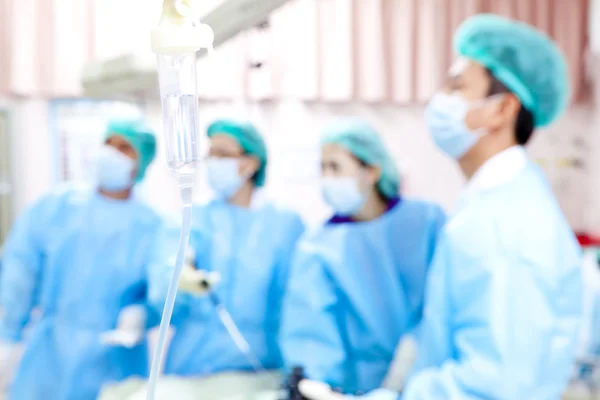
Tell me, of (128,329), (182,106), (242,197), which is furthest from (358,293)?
(182,106)

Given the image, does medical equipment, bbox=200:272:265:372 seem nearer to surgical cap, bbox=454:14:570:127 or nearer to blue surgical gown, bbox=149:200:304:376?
blue surgical gown, bbox=149:200:304:376

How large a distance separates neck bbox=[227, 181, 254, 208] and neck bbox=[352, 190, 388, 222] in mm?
352

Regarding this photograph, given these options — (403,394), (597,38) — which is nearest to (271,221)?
(403,394)

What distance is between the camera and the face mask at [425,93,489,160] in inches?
46.2

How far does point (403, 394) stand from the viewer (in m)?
1.08

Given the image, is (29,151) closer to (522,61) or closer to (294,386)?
(294,386)

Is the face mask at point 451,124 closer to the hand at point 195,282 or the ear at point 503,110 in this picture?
the ear at point 503,110

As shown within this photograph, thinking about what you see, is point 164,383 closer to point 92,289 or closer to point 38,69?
point 92,289

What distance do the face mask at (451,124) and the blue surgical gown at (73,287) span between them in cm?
96

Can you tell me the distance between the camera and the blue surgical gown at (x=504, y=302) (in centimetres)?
94

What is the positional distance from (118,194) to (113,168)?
0.12 meters

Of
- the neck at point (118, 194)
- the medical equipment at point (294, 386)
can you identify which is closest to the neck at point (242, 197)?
the neck at point (118, 194)

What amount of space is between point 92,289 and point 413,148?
1.28 m

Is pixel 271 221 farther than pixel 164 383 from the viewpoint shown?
Yes
